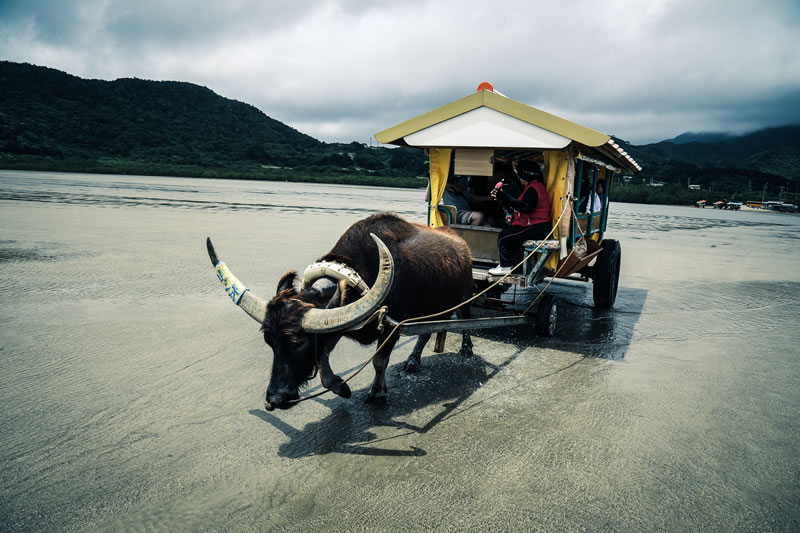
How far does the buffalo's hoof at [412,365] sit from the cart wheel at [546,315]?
180 cm

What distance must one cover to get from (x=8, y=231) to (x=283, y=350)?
13.1m

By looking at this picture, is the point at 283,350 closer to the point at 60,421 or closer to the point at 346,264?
the point at 346,264

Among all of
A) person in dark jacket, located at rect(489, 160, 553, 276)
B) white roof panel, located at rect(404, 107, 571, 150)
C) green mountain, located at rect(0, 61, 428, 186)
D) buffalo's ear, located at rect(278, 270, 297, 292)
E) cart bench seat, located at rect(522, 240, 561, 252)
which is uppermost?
green mountain, located at rect(0, 61, 428, 186)

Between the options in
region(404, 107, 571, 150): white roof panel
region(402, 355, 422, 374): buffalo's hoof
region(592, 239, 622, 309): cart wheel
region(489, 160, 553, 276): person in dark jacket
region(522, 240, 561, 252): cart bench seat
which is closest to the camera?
region(402, 355, 422, 374): buffalo's hoof

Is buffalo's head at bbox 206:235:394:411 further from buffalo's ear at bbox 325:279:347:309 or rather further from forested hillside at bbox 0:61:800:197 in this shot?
forested hillside at bbox 0:61:800:197

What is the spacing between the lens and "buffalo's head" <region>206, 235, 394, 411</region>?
282 centimetres

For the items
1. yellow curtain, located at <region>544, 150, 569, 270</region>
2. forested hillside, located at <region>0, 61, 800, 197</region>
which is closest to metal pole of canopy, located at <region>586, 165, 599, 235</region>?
yellow curtain, located at <region>544, 150, 569, 270</region>

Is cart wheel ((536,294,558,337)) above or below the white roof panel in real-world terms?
below

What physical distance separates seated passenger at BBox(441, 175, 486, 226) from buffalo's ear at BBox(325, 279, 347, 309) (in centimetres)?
378

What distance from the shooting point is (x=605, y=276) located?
7.13 meters

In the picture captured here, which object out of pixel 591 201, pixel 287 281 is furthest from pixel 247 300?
pixel 591 201

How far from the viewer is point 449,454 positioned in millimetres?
3146

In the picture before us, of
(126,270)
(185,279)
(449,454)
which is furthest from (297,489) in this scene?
(126,270)

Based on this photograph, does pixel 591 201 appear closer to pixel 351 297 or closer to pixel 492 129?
pixel 492 129
